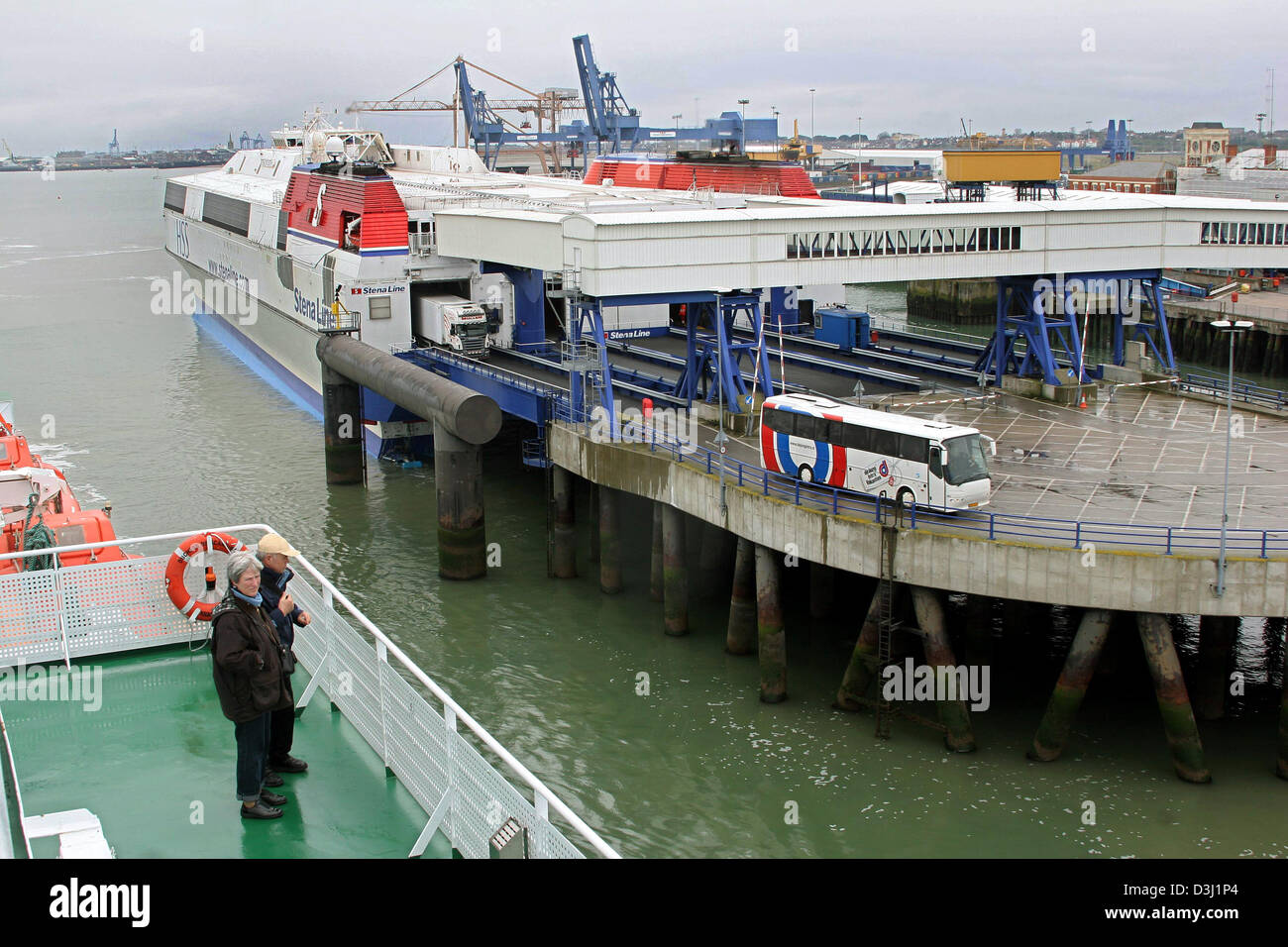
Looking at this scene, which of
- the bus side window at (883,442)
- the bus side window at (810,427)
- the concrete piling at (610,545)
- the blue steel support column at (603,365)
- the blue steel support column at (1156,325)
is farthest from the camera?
the blue steel support column at (1156,325)

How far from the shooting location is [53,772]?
10375 millimetres

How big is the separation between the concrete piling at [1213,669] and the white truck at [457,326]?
24.0 m

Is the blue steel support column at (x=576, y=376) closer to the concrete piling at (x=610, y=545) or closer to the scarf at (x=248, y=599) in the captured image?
the concrete piling at (x=610, y=545)

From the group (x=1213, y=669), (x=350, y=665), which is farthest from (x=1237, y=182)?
(x=350, y=665)

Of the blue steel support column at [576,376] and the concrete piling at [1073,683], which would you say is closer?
the concrete piling at [1073,683]

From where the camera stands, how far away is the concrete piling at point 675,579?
26594 millimetres

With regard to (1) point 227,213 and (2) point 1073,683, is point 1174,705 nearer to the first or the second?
(2) point 1073,683

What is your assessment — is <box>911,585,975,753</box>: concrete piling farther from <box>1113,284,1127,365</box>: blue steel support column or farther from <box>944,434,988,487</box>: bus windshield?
<box>1113,284,1127,365</box>: blue steel support column

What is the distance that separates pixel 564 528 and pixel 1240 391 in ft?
55.4

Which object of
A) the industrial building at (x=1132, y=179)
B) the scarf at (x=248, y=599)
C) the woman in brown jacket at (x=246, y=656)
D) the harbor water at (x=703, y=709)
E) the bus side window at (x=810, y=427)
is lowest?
the harbor water at (x=703, y=709)

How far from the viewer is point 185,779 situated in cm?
1024

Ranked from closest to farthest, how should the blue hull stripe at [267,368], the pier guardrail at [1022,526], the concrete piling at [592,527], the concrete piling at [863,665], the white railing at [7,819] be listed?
the white railing at [7,819] < the pier guardrail at [1022,526] < the concrete piling at [863,665] < the concrete piling at [592,527] < the blue hull stripe at [267,368]

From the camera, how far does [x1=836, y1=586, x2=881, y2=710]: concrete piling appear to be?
21922 mm
